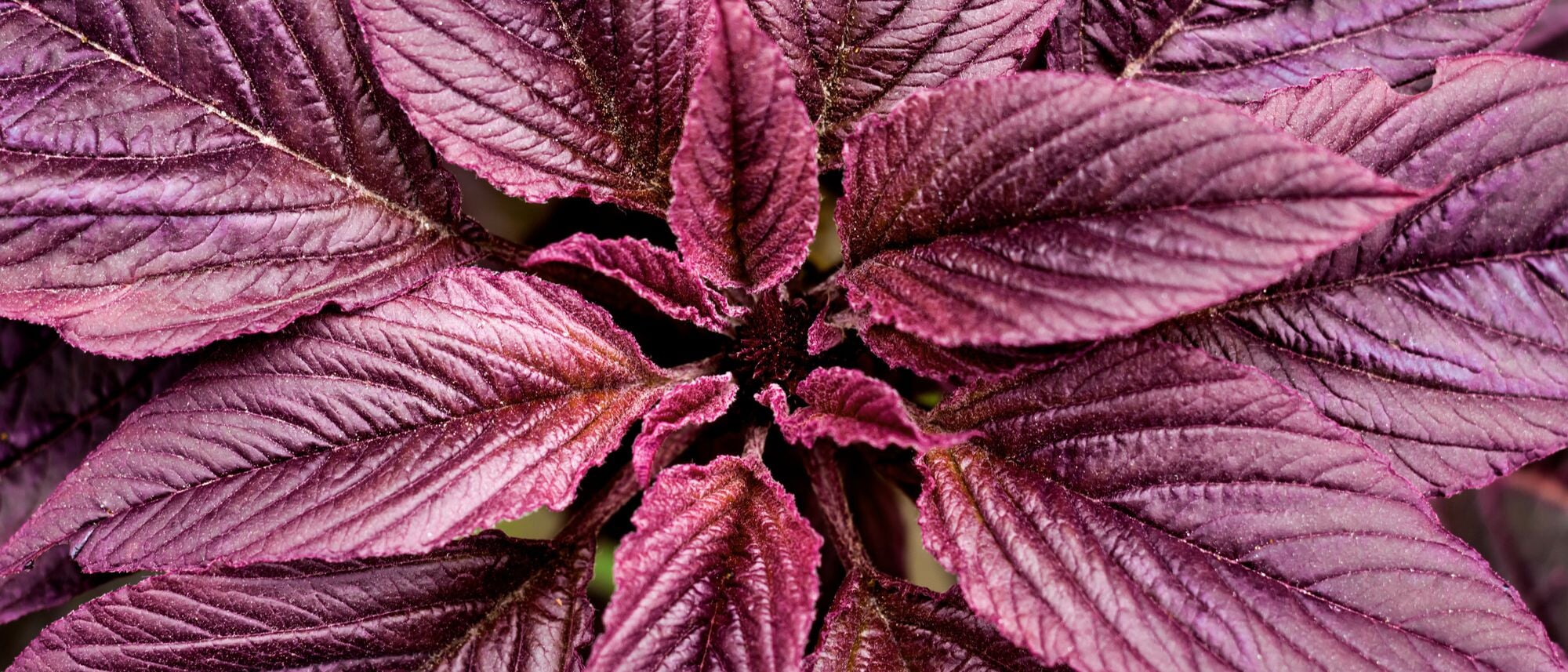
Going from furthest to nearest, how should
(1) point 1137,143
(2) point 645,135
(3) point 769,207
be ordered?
1. (2) point 645,135
2. (3) point 769,207
3. (1) point 1137,143

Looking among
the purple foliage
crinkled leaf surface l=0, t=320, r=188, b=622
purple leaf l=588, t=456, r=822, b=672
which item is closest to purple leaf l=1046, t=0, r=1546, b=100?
the purple foliage

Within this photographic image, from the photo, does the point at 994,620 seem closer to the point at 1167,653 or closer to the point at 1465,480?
the point at 1167,653

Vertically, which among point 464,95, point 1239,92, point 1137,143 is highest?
point 1239,92

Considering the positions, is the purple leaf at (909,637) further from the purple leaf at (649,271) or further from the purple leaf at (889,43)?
the purple leaf at (889,43)

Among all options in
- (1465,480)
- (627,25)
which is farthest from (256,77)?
(1465,480)

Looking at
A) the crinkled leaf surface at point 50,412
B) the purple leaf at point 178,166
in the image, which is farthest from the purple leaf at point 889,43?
the crinkled leaf surface at point 50,412

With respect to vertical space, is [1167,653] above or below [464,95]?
below

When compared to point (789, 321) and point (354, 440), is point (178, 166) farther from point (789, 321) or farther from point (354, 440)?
point (789, 321)
